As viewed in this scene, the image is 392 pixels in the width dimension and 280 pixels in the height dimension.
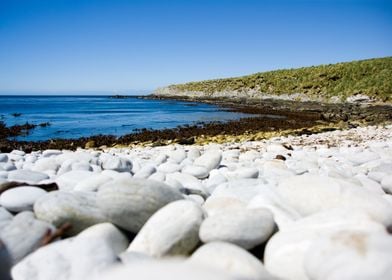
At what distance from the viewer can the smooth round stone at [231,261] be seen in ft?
6.13

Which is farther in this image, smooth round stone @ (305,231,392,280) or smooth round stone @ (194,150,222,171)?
smooth round stone @ (194,150,222,171)

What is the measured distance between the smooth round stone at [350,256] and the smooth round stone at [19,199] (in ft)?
7.02

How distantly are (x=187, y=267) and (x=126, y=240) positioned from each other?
1.05 metres

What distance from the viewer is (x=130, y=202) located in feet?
8.72

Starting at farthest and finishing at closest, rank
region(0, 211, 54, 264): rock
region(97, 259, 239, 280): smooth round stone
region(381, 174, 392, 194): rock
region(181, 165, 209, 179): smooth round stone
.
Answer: region(181, 165, 209, 179): smooth round stone < region(381, 174, 392, 194): rock < region(0, 211, 54, 264): rock < region(97, 259, 239, 280): smooth round stone

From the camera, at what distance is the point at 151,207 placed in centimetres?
269

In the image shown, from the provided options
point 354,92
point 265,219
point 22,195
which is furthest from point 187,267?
point 354,92

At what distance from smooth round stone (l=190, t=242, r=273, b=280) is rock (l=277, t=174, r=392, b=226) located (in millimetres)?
857

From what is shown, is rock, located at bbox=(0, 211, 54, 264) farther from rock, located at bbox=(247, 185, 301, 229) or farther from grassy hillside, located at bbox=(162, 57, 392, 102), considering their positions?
grassy hillside, located at bbox=(162, 57, 392, 102)

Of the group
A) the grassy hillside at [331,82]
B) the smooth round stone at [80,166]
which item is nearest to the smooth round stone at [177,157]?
the smooth round stone at [80,166]

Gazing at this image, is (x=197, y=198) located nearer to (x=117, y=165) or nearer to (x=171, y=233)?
(x=171, y=233)

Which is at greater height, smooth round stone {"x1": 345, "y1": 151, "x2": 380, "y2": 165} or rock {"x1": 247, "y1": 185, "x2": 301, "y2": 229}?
rock {"x1": 247, "y1": 185, "x2": 301, "y2": 229}

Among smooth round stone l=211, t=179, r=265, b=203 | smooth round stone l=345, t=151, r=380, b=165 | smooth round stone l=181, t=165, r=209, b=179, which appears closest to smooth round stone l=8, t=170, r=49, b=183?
smooth round stone l=181, t=165, r=209, b=179

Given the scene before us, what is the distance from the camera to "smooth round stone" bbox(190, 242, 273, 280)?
1867 mm
